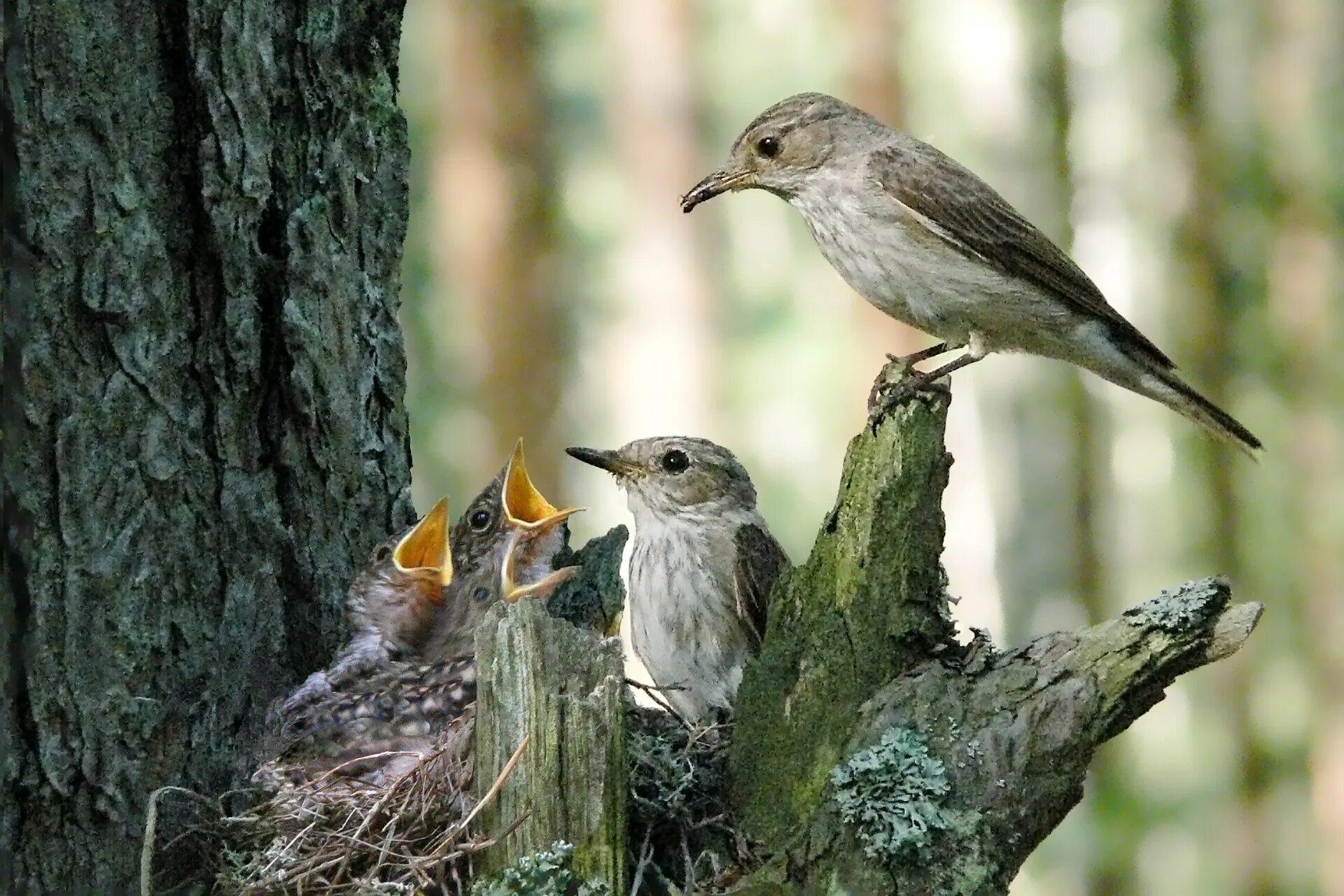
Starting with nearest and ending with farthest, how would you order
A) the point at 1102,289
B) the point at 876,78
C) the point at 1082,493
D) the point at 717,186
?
the point at 717,186 → the point at 876,78 → the point at 1082,493 → the point at 1102,289

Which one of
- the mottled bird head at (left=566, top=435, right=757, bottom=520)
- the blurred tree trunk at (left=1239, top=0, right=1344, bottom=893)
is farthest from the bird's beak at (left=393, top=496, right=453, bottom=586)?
the blurred tree trunk at (left=1239, top=0, right=1344, bottom=893)

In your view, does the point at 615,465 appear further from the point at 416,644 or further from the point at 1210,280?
the point at 1210,280

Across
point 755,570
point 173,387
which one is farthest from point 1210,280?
point 173,387

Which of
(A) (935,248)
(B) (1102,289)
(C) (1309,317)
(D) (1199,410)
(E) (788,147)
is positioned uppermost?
(B) (1102,289)

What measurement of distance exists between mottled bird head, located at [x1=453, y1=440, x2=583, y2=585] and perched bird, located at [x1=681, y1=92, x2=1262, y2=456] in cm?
112

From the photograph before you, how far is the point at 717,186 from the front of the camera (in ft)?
17.4

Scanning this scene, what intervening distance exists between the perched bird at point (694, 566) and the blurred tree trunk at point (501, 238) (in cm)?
642

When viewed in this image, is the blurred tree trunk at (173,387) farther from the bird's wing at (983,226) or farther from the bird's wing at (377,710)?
the bird's wing at (983,226)

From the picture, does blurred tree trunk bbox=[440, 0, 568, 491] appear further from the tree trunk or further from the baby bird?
the tree trunk

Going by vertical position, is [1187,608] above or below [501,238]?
below

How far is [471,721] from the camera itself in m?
3.39

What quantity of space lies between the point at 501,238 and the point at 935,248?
7820 mm

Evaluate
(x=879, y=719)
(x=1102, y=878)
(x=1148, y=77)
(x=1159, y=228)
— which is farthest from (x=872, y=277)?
(x=1148, y=77)

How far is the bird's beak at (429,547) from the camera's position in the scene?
440 centimetres
